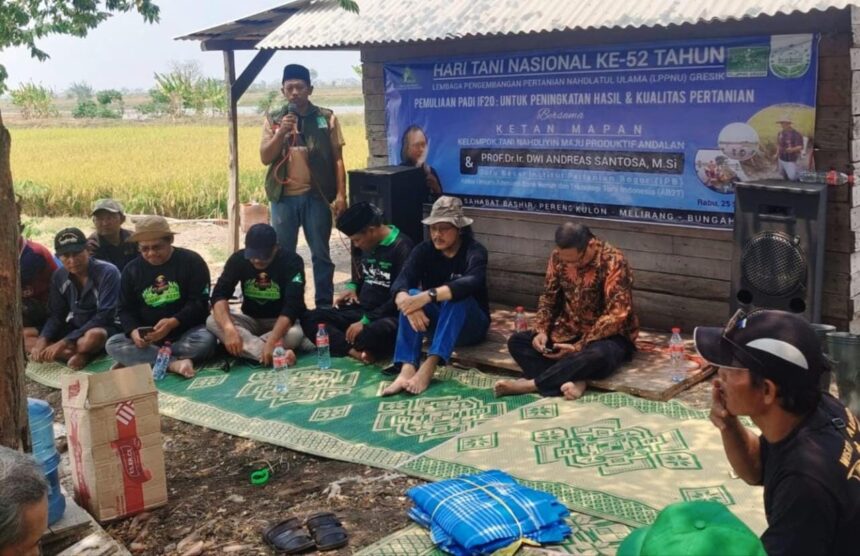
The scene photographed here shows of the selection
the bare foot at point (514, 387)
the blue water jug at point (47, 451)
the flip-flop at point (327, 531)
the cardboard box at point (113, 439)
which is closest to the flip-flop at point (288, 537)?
the flip-flop at point (327, 531)

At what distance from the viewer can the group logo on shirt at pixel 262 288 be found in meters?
6.80

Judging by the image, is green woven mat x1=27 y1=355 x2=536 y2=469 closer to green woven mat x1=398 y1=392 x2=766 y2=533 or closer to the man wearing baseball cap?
green woven mat x1=398 y1=392 x2=766 y2=533

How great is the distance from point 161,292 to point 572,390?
314cm

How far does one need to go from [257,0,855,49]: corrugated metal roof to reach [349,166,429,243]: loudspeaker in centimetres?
113

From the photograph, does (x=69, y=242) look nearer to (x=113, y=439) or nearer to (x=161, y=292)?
(x=161, y=292)

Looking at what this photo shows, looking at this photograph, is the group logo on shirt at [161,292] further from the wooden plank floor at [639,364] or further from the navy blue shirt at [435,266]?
the wooden plank floor at [639,364]

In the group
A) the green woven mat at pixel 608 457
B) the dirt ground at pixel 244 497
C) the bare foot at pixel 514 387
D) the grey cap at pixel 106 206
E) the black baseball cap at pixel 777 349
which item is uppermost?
the grey cap at pixel 106 206

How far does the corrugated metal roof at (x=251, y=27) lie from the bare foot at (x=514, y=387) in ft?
16.6

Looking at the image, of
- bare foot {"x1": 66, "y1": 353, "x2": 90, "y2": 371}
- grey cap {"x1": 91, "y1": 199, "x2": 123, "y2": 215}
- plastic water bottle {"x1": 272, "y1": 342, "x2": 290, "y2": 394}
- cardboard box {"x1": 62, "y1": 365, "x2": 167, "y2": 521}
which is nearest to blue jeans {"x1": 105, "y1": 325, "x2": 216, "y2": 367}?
bare foot {"x1": 66, "y1": 353, "x2": 90, "y2": 371}

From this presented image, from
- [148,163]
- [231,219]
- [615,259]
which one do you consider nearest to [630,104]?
[615,259]

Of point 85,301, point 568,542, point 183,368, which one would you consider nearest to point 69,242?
point 85,301

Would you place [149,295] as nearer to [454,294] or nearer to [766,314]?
[454,294]

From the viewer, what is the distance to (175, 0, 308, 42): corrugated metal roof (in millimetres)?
8898

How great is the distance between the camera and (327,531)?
3.94 m
